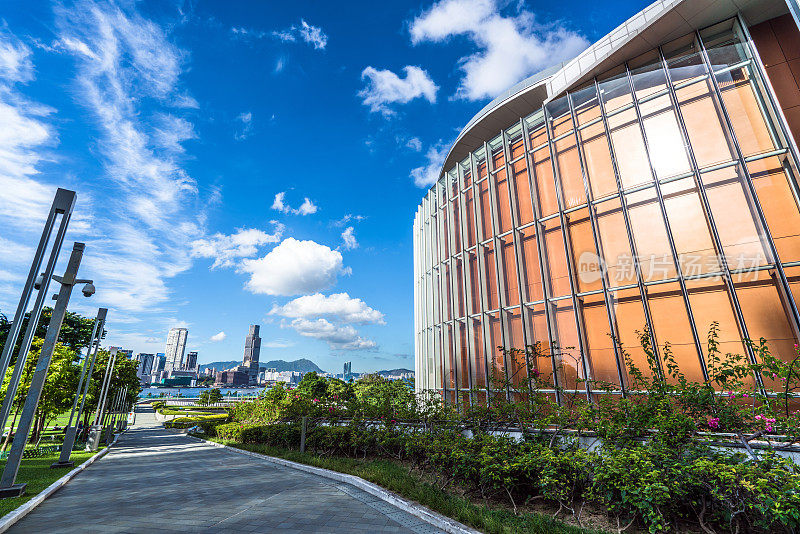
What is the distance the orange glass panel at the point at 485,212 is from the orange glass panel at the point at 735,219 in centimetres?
899

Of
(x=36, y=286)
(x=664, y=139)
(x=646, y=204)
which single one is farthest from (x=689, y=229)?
(x=36, y=286)

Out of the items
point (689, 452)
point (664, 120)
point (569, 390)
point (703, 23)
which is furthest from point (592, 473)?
point (703, 23)

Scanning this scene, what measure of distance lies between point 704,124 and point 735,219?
12.4 ft

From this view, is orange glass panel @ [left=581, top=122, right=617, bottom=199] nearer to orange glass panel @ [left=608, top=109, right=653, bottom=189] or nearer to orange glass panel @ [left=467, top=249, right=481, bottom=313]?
orange glass panel @ [left=608, top=109, right=653, bottom=189]

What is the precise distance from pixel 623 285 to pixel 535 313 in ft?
12.1

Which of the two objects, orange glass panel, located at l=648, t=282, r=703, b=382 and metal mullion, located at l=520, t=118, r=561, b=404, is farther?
metal mullion, located at l=520, t=118, r=561, b=404

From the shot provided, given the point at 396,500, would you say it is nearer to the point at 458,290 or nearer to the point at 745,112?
the point at 458,290

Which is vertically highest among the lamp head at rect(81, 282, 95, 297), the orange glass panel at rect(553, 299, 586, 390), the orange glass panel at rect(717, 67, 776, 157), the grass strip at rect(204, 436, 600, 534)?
the orange glass panel at rect(717, 67, 776, 157)

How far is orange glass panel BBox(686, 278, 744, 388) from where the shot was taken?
37.1 ft

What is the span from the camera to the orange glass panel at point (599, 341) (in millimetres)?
13133

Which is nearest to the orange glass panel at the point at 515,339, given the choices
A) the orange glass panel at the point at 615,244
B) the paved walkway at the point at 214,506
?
the orange glass panel at the point at 615,244

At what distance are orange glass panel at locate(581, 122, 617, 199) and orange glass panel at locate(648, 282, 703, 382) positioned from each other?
4470 millimetres

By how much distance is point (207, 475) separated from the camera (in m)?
11.8

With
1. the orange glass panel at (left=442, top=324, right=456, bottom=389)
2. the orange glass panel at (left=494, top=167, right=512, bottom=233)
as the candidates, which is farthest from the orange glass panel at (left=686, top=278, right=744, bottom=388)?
the orange glass panel at (left=442, top=324, right=456, bottom=389)
